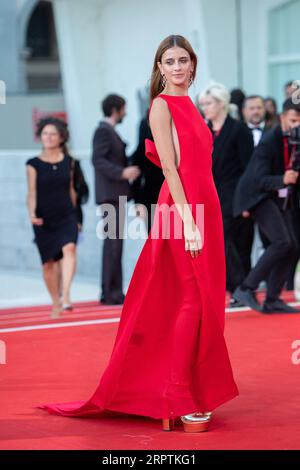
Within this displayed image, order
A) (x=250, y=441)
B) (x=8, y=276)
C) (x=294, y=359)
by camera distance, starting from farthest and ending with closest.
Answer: (x=8, y=276) < (x=294, y=359) < (x=250, y=441)

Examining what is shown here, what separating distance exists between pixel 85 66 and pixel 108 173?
1284 cm

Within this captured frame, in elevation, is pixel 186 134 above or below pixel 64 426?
above

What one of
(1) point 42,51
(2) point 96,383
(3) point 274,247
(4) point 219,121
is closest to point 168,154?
(2) point 96,383

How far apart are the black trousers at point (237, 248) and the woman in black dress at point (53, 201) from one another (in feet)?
4.58

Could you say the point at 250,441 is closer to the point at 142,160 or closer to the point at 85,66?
the point at 142,160

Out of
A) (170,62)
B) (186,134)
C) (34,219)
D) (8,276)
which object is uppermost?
(170,62)

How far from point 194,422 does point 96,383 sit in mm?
1371

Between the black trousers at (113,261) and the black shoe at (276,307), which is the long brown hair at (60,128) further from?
the black shoe at (276,307)

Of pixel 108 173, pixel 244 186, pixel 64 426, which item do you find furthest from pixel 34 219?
pixel 64 426

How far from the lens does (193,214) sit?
558 cm

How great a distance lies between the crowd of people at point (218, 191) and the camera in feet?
31.0

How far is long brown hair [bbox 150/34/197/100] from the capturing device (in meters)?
5.62

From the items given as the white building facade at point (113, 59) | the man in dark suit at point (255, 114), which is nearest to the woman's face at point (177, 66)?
the man in dark suit at point (255, 114)

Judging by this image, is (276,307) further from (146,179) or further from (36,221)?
(36,221)
